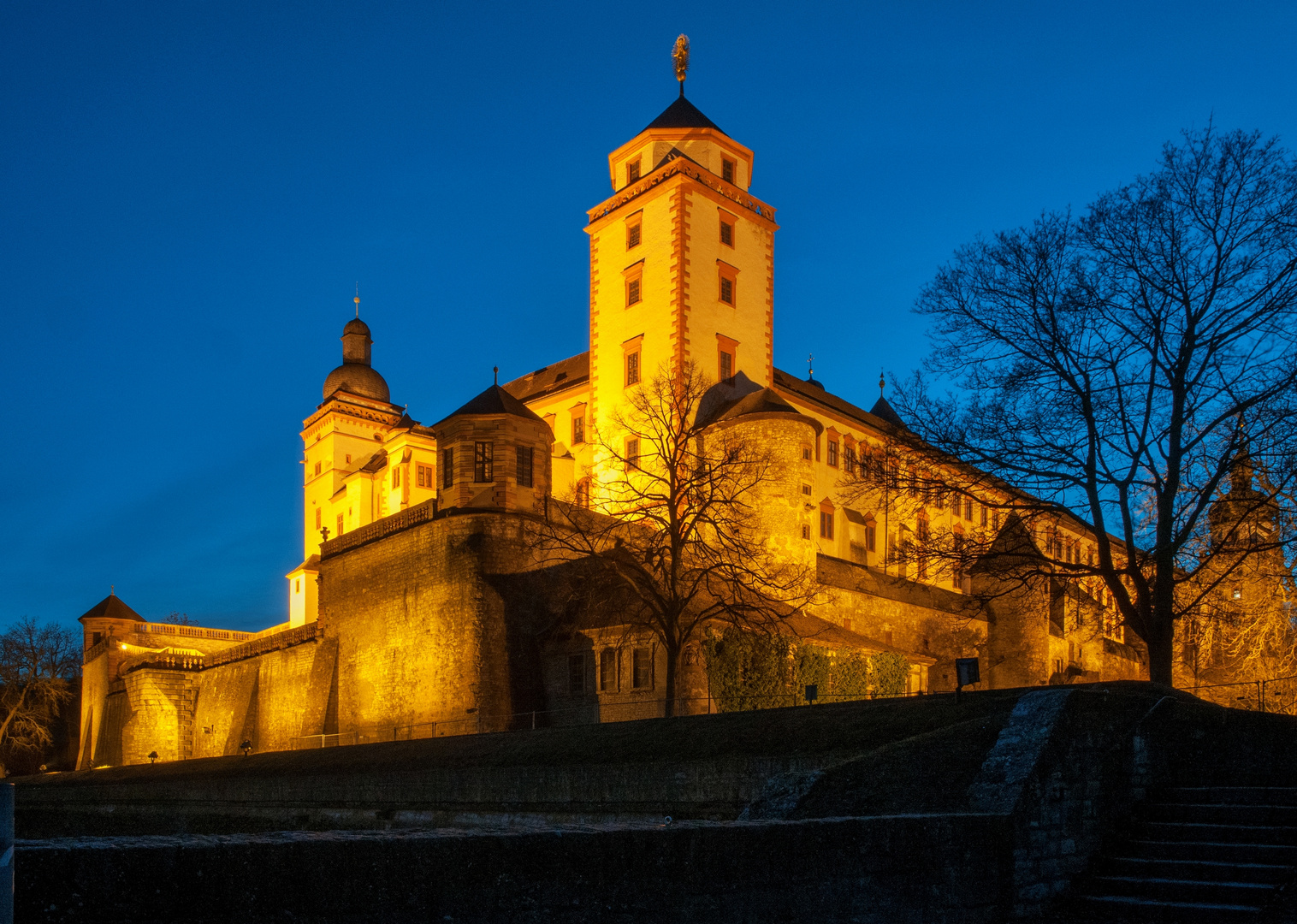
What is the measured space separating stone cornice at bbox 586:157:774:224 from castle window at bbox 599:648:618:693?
23762 millimetres

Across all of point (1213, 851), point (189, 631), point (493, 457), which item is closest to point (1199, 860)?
point (1213, 851)

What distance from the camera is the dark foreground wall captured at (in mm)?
5301

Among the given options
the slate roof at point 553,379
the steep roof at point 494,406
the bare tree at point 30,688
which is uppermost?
the slate roof at point 553,379

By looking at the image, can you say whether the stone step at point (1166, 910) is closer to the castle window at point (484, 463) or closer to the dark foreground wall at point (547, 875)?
the dark foreground wall at point (547, 875)

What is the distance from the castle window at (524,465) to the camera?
131 ft

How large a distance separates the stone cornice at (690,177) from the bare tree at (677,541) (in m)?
8.86

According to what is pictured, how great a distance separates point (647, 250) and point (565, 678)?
73.4 ft

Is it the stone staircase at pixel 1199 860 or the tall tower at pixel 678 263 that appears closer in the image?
the stone staircase at pixel 1199 860

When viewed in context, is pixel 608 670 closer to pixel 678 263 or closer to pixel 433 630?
pixel 433 630

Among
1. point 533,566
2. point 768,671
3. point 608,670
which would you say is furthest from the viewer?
point 533,566

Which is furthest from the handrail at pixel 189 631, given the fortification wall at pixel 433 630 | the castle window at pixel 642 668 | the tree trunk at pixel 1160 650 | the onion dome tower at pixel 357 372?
the tree trunk at pixel 1160 650

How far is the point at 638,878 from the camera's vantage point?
7070 mm

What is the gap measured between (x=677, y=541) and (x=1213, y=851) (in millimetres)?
21158

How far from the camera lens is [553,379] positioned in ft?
204
